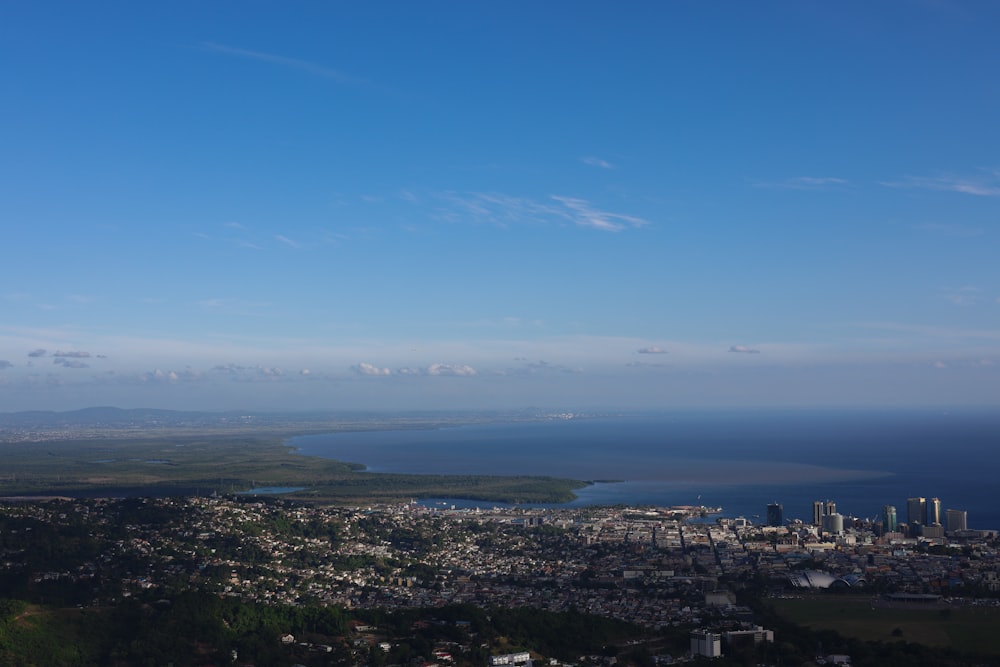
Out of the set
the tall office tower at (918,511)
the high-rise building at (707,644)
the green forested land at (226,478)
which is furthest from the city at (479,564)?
the green forested land at (226,478)

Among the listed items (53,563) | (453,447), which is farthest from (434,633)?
(453,447)

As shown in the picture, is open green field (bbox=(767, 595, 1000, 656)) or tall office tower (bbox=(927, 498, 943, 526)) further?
tall office tower (bbox=(927, 498, 943, 526))

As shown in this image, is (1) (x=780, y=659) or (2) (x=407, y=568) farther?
(2) (x=407, y=568)

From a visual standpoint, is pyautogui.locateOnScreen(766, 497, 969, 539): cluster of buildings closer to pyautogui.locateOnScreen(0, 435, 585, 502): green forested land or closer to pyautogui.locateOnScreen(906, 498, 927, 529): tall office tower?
pyautogui.locateOnScreen(906, 498, 927, 529): tall office tower

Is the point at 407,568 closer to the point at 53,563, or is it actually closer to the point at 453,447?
the point at 53,563

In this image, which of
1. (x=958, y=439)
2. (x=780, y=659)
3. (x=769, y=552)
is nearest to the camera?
(x=780, y=659)

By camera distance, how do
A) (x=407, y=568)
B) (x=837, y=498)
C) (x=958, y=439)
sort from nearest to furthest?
(x=407, y=568) → (x=837, y=498) → (x=958, y=439)

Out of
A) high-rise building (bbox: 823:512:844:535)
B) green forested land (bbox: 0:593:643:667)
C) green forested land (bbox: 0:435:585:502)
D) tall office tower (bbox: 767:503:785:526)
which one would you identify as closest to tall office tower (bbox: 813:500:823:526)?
tall office tower (bbox: 767:503:785:526)

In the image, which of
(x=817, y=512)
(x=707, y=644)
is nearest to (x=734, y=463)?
(x=817, y=512)
